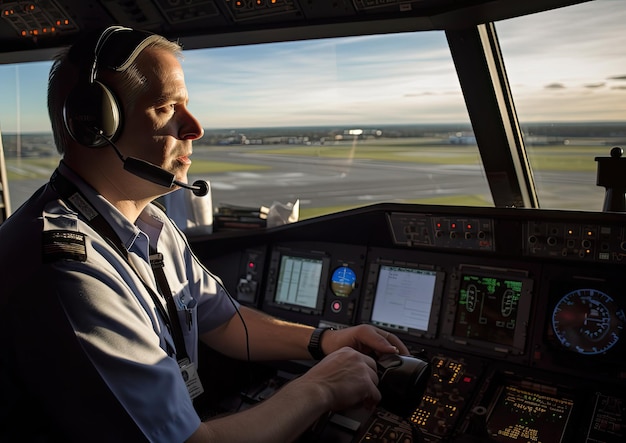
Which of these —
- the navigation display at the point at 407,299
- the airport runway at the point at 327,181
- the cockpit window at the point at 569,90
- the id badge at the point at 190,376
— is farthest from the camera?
the airport runway at the point at 327,181

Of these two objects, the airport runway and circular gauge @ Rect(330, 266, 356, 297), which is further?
the airport runway

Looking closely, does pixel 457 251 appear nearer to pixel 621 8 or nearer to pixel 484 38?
pixel 484 38

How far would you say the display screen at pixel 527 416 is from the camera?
57.8 inches

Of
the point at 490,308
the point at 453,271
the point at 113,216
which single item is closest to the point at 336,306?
the point at 453,271

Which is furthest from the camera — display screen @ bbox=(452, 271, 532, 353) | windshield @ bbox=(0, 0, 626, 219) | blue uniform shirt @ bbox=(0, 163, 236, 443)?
windshield @ bbox=(0, 0, 626, 219)

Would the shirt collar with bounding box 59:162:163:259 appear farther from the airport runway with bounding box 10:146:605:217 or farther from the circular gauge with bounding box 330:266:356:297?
the airport runway with bounding box 10:146:605:217

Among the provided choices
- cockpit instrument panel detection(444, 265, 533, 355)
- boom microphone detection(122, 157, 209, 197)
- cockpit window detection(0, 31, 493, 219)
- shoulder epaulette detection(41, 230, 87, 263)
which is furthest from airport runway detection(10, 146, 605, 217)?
shoulder epaulette detection(41, 230, 87, 263)

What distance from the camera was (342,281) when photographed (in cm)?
216

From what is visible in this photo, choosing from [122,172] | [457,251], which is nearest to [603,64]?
[457,251]

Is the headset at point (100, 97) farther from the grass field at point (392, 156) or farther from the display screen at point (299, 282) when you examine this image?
the display screen at point (299, 282)

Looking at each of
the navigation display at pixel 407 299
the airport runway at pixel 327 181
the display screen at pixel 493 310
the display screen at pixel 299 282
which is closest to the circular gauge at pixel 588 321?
the display screen at pixel 493 310

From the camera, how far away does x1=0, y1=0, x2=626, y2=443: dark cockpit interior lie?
5.18 ft

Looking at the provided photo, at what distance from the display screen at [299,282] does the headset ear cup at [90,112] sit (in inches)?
46.7

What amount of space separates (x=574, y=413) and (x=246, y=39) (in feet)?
6.07
